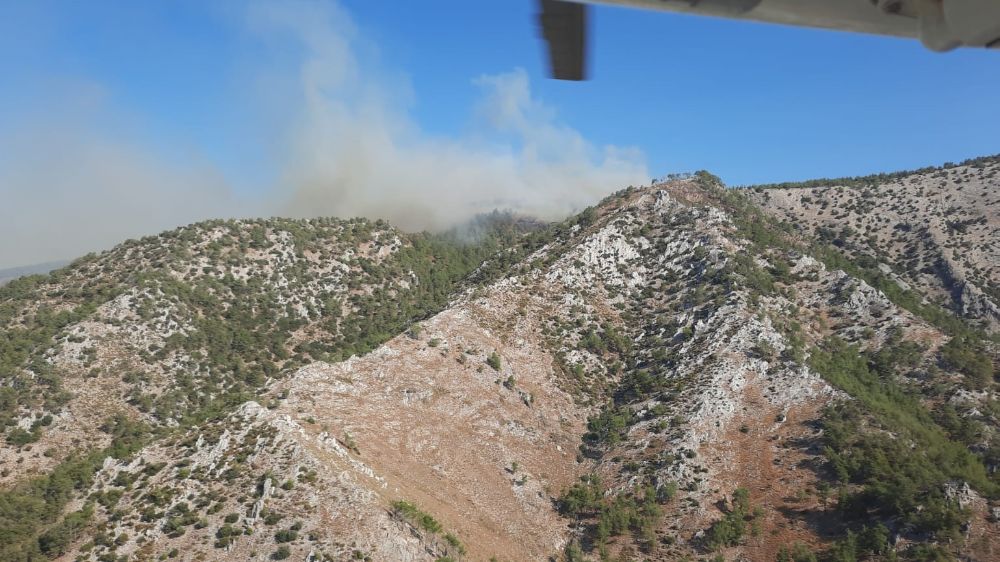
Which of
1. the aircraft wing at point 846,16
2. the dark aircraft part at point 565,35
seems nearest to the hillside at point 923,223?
the aircraft wing at point 846,16

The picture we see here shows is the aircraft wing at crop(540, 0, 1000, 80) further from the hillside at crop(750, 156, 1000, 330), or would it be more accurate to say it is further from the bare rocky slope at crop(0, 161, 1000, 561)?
the hillside at crop(750, 156, 1000, 330)

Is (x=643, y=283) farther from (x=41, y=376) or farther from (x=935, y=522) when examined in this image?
(x=41, y=376)

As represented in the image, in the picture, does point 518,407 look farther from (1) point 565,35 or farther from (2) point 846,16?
(2) point 846,16

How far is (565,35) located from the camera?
4.45 m

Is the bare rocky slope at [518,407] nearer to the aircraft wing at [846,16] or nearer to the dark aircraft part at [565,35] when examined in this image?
the dark aircraft part at [565,35]

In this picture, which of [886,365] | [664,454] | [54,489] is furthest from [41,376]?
[886,365]

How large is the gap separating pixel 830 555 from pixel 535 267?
45829mm

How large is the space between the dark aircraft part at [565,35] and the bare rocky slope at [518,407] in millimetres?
32603

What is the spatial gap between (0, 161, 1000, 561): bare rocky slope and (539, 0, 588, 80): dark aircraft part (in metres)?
32.6

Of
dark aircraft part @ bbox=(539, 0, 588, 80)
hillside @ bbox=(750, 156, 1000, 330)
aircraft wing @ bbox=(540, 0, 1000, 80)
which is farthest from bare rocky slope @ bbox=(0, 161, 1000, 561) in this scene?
aircraft wing @ bbox=(540, 0, 1000, 80)

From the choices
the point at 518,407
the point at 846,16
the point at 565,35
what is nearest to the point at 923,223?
the point at 518,407

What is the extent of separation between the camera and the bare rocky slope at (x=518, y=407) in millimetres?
34625

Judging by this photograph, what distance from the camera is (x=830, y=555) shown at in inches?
1380

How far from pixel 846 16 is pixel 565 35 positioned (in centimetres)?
210
